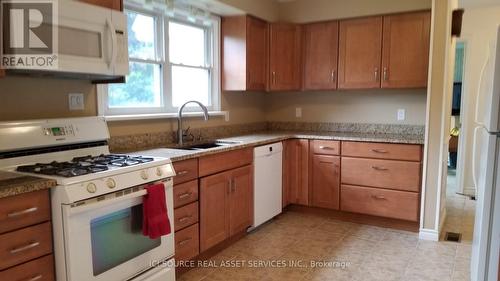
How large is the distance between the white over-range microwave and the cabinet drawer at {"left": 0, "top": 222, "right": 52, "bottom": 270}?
0.78 metres

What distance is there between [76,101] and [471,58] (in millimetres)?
4480

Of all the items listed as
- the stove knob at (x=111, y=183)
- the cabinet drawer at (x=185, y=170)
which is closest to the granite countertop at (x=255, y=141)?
the cabinet drawer at (x=185, y=170)

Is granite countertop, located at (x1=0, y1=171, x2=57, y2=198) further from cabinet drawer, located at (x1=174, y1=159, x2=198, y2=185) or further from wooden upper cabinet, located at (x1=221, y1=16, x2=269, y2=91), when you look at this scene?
wooden upper cabinet, located at (x1=221, y1=16, x2=269, y2=91)

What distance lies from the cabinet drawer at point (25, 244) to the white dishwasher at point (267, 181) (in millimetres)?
1916

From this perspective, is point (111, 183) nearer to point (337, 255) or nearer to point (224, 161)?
point (224, 161)

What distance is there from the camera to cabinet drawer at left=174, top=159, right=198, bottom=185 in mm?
2430

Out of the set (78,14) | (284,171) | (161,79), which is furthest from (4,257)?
(284,171)

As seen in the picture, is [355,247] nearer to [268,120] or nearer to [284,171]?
[284,171]

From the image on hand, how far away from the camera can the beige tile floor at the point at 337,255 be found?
2621mm

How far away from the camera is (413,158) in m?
3.34

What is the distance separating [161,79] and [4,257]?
1.96 m

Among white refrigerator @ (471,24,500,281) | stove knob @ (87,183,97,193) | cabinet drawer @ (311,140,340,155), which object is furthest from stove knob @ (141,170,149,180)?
cabinet drawer @ (311,140,340,155)

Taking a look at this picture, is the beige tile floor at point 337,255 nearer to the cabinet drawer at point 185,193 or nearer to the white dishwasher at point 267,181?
the white dishwasher at point 267,181

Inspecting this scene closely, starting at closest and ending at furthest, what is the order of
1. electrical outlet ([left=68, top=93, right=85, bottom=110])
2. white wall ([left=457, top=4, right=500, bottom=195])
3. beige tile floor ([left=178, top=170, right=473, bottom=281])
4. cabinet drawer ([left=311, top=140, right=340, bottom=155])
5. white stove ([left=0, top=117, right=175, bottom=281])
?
1. white stove ([left=0, top=117, right=175, bottom=281])
2. electrical outlet ([left=68, top=93, right=85, bottom=110])
3. beige tile floor ([left=178, top=170, right=473, bottom=281])
4. cabinet drawer ([left=311, top=140, right=340, bottom=155])
5. white wall ([left=457, top=4, right=500, bottom=195])
